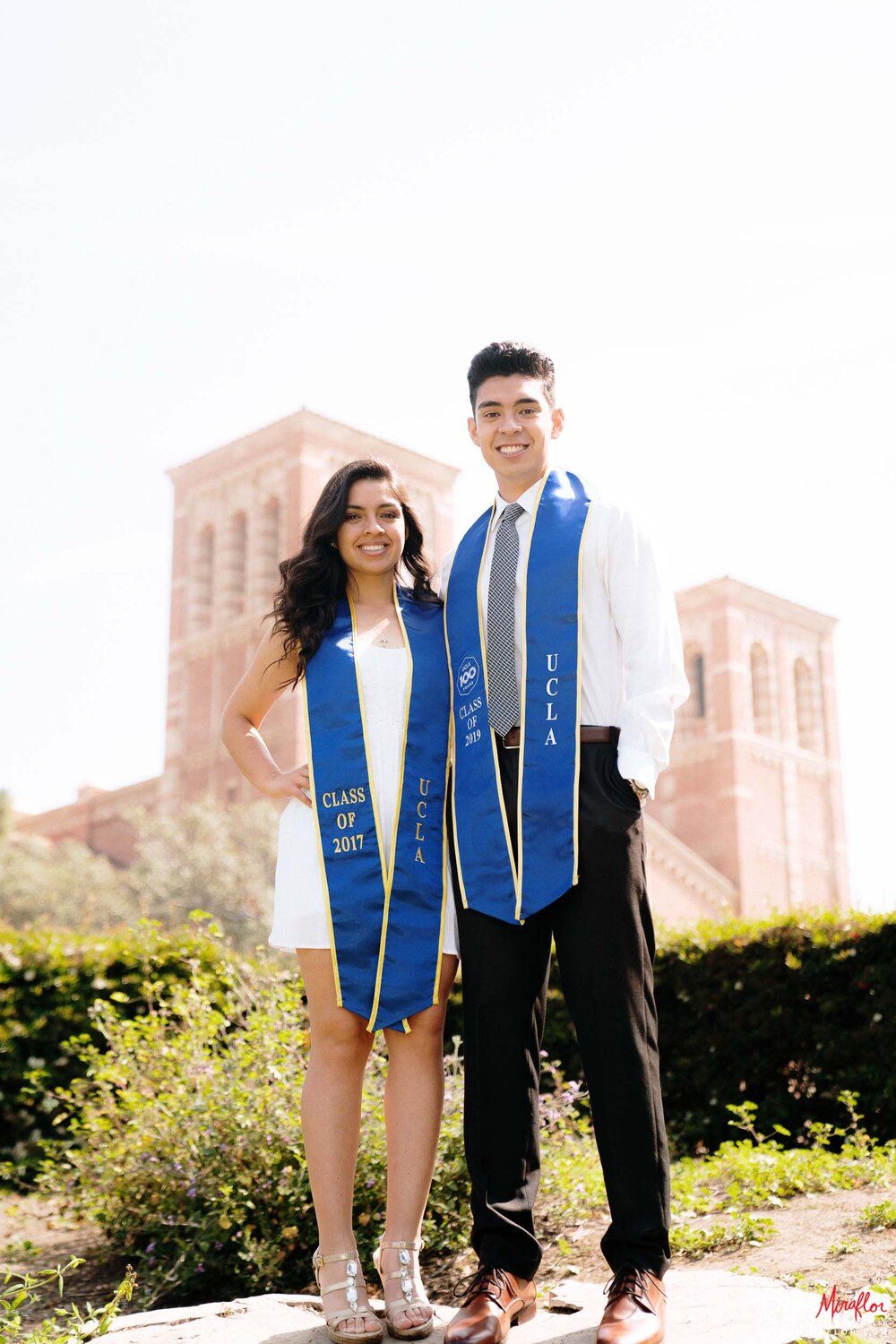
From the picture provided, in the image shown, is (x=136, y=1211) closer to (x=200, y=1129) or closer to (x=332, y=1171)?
(x=200, y=1129)

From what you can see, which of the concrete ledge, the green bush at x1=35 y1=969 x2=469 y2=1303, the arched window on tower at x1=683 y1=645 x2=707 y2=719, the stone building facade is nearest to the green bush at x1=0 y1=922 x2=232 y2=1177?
the green bush at x1=35 y1=969 x2=469 y2=1303

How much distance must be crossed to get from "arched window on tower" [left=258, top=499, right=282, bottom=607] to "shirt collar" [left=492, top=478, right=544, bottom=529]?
27700 mm

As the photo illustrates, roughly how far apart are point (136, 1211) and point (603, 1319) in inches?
104

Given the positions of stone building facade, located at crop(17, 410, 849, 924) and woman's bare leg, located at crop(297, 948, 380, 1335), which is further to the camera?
stone building facade, located at crop(17, 410, 849, 924)

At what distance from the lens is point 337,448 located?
2986 centimetres

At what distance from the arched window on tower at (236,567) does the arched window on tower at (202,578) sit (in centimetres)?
70

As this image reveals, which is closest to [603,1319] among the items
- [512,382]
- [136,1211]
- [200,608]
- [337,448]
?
[512,382]

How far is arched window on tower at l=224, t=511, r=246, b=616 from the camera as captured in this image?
105ft

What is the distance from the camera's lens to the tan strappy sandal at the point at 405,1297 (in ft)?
9.45

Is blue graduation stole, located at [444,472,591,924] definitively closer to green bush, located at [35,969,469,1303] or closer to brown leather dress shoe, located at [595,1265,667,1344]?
brown leather dress shoe, located at [595,1265,667,1344]

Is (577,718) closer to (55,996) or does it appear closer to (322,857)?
(322,857)

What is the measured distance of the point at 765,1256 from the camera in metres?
3.75

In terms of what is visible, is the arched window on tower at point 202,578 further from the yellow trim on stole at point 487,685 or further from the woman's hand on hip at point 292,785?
the yellow trim on stole at point 487,685

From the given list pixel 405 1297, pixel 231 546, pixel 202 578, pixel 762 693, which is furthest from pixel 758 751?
pixel 405 1297
